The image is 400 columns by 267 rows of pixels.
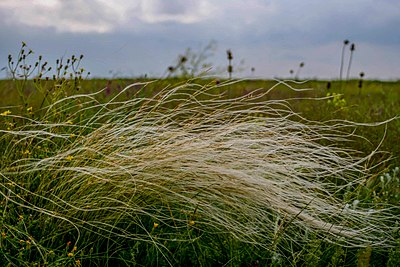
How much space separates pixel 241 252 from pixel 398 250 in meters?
0.81

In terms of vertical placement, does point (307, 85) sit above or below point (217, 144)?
below

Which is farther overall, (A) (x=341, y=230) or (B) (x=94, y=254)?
(A) (x=341, y=230)

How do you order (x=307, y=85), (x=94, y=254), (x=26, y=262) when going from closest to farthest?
(x=26, y=262), (x=94, y=254), (x=307, y=85)

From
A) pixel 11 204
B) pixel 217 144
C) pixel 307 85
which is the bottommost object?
pixel 307 85

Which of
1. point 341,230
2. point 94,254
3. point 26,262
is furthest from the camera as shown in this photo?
point 341,230

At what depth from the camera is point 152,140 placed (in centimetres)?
336

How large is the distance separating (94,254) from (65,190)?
399 mm

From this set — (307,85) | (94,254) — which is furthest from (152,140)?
(307,85)

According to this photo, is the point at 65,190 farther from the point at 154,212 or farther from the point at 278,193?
the point at 278,193

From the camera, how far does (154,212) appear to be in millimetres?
3326

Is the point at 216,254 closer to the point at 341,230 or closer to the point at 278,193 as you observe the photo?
the point at 278,193

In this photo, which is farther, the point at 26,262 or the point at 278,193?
the point at 278,193

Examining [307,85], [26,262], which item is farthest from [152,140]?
[307,85]

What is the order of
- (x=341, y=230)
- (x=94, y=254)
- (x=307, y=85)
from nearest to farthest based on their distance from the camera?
(x=94, y=254)
(x=341, y=230)
(x=307, y=85)
